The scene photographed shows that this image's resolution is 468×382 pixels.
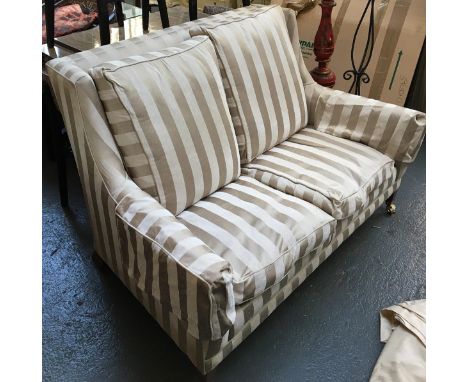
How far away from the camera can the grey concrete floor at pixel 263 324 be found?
1384 mm

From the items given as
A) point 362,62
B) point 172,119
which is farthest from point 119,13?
point 362,62

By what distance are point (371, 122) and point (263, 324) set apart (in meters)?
0.92

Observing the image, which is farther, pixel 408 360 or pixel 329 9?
pixel 329 9

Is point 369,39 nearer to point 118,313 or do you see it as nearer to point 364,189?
point 364,189

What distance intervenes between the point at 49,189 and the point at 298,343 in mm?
1411

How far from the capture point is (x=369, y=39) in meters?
2.56

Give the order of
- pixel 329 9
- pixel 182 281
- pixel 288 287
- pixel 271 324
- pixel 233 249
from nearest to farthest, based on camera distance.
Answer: pixel 182 281
pixel 233 249
pixel 288 287
pixel 271 324
pixel 329 9

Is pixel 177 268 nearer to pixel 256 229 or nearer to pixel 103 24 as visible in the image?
pixel 256 229

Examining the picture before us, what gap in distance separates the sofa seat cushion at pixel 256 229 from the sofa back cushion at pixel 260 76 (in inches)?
10.1

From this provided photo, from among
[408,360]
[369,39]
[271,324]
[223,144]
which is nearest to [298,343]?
[271,324]

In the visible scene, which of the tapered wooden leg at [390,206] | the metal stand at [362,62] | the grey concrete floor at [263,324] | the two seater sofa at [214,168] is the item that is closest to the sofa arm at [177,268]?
the two seater sofa at [214,168]

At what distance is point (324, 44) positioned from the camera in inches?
82.4

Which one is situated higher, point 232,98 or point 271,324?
point 232,98

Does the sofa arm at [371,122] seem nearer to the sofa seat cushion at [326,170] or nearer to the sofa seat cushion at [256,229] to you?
the sofa seat cushion at [326,170]
